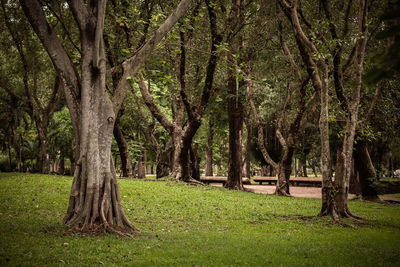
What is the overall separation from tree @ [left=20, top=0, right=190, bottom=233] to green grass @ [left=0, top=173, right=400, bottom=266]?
688 mm

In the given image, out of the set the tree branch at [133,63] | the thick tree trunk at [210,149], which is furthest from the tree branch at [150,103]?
the thick tree trunk at [210,149]

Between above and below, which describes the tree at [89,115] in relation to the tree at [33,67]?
below

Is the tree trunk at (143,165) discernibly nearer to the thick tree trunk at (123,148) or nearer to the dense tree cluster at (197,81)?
the dense tree cluster at (197,81)

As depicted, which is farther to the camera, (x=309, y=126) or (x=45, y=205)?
(x=309, y=126)

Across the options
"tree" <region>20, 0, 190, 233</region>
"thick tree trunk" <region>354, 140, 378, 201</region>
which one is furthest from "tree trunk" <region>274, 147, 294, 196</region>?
"tree" <region>20, 0, 190, 233</region>

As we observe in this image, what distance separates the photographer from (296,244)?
7383 mm

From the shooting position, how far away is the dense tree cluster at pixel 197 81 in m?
7.86

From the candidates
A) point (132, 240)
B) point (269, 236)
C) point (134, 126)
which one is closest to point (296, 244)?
point (269, 236)

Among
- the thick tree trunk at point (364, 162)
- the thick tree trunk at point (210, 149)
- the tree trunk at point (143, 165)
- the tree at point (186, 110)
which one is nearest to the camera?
the thick tree trunk at point (364, 162)

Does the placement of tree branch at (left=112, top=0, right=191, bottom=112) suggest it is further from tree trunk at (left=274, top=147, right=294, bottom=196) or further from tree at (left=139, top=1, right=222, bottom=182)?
tree trunk at (left=274, top=147, right=294, bottom=196)

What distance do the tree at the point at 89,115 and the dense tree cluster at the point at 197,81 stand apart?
2 cm

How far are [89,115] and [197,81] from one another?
14.8m

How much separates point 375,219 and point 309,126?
19636 mm

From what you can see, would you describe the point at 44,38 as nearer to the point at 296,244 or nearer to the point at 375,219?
the point at 296,244
